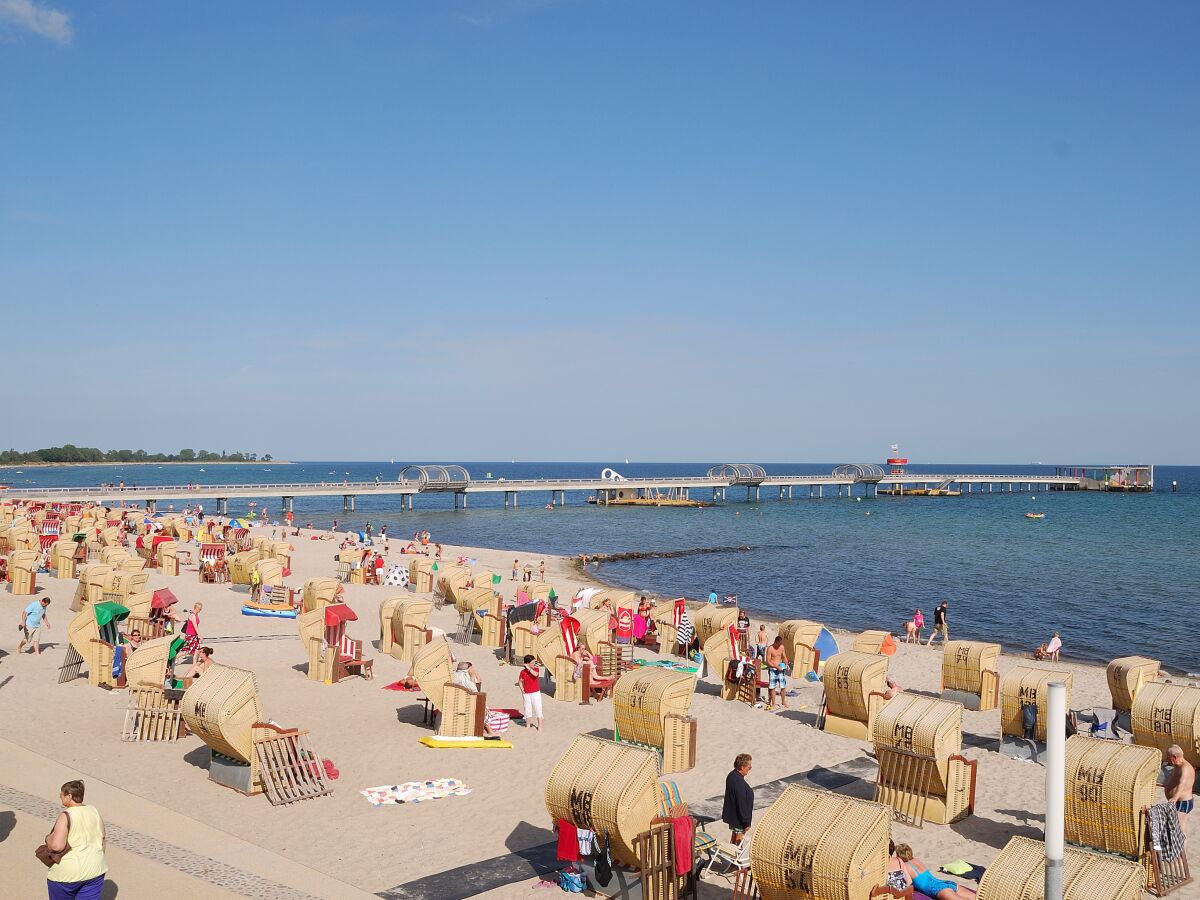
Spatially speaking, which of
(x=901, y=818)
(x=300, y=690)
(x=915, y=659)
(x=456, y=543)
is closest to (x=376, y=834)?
(x=901, y=818)

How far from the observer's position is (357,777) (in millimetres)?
11469

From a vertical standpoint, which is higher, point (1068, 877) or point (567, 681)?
point (1068, 877)

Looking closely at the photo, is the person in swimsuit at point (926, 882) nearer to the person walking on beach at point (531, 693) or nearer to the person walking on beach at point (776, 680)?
the person walking on beach at point (531, 693)

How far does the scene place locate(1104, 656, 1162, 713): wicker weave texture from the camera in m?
14.6

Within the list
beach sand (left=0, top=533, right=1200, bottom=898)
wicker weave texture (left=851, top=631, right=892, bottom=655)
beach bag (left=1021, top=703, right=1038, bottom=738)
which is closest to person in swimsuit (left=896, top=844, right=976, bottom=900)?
beach sand (left=0, top=533, right=1200, bottom=898)

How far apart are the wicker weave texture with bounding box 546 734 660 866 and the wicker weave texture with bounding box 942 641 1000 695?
10.1 metres

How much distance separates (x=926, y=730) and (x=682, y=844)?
3999 mm

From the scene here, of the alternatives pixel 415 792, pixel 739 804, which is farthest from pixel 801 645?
pixel 415 792

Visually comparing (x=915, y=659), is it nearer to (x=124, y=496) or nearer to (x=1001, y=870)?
(x=1001, y=870)

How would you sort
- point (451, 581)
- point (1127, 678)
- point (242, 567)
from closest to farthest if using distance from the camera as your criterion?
point (1127, 678)
point (451, 581)
point (242, 567)

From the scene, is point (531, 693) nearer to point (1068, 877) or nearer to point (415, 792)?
point (415, 792)

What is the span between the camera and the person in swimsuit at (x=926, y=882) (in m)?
8.03

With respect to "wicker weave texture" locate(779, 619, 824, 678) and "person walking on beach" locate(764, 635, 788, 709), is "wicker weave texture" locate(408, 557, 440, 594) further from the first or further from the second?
"person walking on beach" locate(764, 635, 788, 709)

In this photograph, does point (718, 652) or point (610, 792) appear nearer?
point (610, 792)
